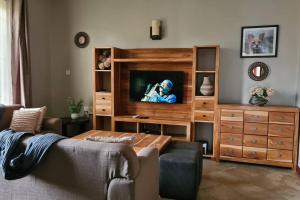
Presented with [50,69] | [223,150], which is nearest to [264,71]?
[223,150]

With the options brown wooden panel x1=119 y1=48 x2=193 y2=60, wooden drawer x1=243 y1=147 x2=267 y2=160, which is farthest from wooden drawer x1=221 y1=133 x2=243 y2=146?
brown wooden panel x1=119 y1=48 x2=193 y2=60

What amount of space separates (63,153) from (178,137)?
2.61m

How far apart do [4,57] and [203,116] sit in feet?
10.4

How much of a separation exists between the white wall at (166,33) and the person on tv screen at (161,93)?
0.66 meters

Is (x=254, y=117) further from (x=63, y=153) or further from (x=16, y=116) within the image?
(x=16, y=116)

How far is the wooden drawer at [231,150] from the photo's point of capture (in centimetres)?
357

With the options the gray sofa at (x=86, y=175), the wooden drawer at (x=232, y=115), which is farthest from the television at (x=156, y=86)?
the gray sofa at (x=86, y=175)

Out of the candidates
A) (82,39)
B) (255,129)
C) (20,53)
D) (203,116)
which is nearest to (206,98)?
(203,116)

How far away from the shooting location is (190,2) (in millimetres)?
4016

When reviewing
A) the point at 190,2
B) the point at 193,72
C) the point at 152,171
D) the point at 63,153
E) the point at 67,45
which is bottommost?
the point at 152,171

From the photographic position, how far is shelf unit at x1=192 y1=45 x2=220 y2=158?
370 centimetres

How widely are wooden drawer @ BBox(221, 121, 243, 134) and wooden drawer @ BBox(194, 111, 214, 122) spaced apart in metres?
0.21

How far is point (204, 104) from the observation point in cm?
377

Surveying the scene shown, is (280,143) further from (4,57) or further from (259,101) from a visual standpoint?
(4,57)
